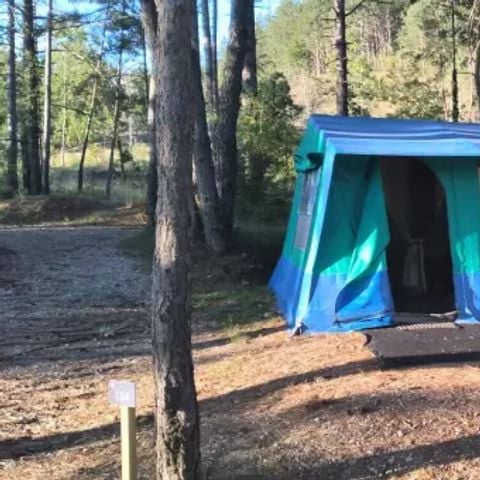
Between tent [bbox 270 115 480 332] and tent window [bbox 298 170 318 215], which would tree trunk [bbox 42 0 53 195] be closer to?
tent window [bbox 298 170 318 215]

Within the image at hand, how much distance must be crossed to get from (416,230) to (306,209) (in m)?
2.39

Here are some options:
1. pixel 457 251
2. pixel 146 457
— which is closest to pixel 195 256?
pixel 457 251

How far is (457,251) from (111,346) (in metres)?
3.82

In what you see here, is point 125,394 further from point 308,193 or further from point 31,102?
point 31,102

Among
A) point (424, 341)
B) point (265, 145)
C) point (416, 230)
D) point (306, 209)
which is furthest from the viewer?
point (265, 145)

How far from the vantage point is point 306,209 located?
8914mm

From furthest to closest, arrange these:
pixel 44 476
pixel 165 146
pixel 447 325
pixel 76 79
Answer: pixel 76 79 < pixel 447 325 < pixel 44 476 < pixel 165 146

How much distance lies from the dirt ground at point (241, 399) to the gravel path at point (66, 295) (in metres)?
0.04

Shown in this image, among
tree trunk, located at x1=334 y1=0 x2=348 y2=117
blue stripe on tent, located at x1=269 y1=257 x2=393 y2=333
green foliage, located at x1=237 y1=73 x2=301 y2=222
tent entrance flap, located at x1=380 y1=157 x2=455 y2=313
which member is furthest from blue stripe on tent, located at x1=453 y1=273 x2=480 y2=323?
tree trunk, located at x1=334 y1=0 x2=348 y2=117

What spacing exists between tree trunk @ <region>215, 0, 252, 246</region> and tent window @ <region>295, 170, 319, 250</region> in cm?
304

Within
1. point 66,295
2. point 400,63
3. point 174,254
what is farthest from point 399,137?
point 400,63

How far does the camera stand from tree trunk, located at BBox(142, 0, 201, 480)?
153 inches

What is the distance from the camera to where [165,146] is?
391 cm

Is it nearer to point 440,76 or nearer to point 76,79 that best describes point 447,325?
point 440,76
